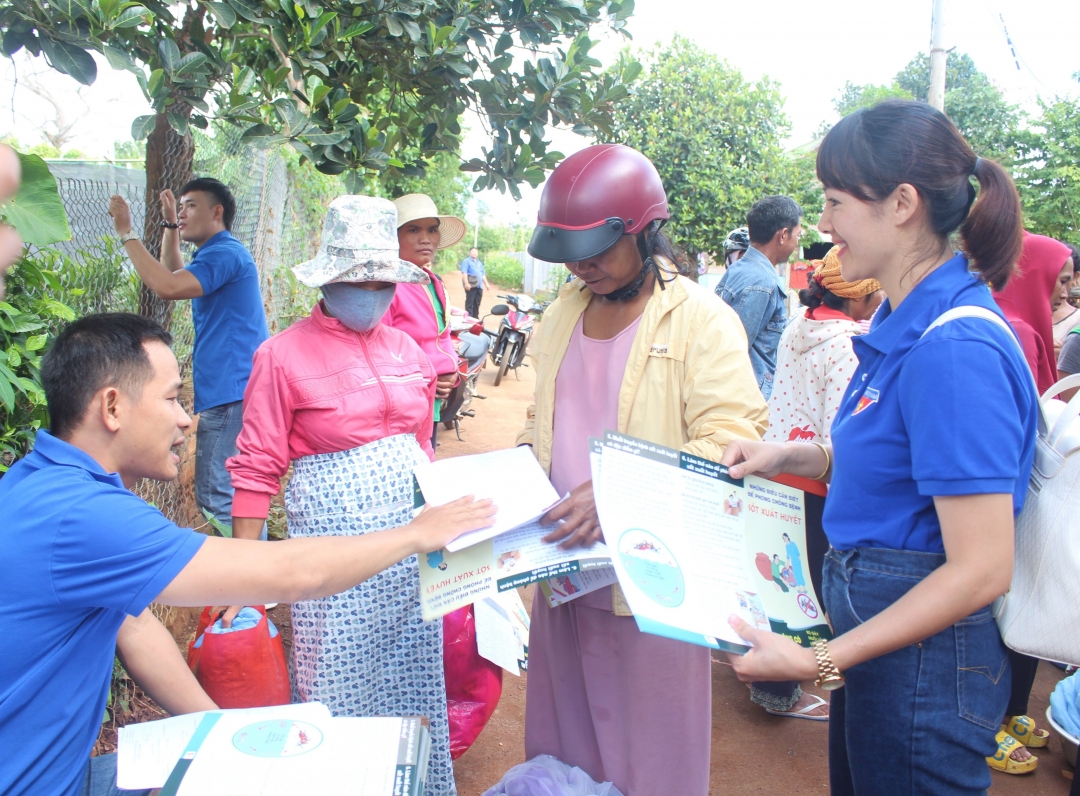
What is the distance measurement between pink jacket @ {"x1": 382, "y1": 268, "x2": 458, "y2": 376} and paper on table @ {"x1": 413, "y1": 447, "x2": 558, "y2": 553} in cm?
204

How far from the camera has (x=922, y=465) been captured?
1340mm

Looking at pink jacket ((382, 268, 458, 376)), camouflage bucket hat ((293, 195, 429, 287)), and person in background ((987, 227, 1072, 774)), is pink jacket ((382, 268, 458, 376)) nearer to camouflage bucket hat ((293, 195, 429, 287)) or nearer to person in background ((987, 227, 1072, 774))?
camouflage bucket hat ((293, 195, 429, 287))

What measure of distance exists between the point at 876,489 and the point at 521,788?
4.71 feet

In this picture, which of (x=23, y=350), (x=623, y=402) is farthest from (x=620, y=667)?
(x=23, y=350)

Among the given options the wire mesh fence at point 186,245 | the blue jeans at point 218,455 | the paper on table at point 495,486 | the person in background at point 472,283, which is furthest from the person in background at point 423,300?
the person in background at point 472,283

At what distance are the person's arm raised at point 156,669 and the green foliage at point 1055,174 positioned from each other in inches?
752

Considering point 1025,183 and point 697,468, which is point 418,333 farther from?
point 1025,183

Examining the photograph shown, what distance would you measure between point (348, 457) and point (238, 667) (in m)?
0.73

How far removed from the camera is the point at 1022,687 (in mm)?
3301

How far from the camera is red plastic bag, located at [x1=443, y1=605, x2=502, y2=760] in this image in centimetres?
292

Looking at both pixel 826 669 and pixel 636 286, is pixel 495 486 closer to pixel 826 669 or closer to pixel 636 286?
pixel 636 286

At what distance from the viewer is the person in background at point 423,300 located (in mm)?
3992

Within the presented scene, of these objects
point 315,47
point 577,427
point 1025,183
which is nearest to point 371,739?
point 577,427

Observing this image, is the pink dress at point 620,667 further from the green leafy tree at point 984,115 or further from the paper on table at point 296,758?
the green leafy tree at point 984,115
